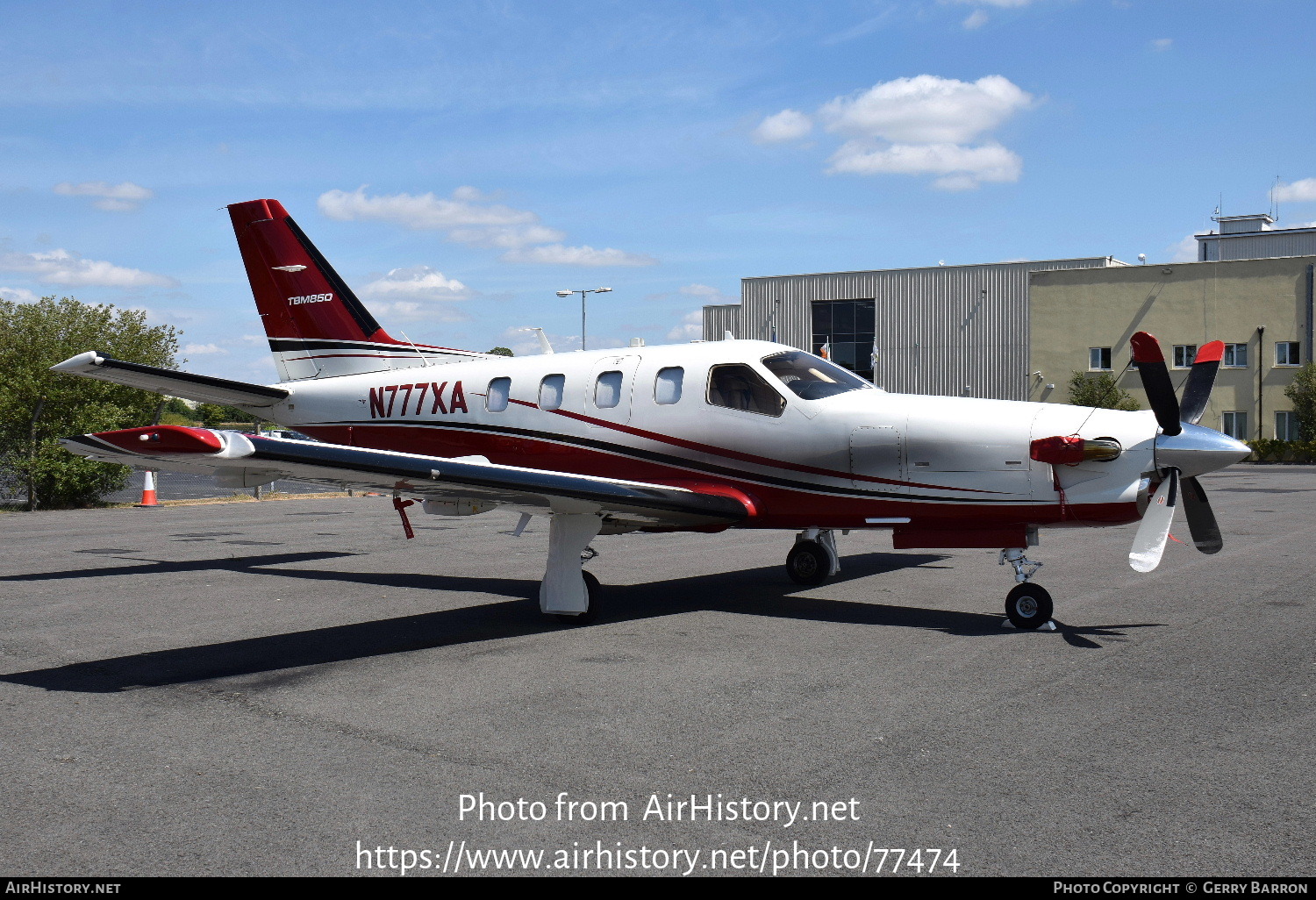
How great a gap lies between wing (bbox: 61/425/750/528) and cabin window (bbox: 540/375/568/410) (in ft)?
5.38

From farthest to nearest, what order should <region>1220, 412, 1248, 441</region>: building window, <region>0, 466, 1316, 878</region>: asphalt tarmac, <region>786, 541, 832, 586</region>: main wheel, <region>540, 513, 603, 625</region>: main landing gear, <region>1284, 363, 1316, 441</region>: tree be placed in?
→ 1. <region>1220, 412, 1248, 441</region>: building window
2. <region>1284, 363, 1316, 441</region>: tree
3. <region>786, 541, 832, 586</region>: main wheel
4. <region>540, 513, 603, 625</region>: main landing gear
5. <region>0, 466, 1316, 878</region>: asphalt tarmac

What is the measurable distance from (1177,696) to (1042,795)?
2410mm

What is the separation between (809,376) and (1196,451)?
141 inches

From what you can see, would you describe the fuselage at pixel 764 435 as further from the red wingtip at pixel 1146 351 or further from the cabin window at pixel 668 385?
the red wingtip at pixel 1146 351

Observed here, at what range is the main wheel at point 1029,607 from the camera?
29.4 ft

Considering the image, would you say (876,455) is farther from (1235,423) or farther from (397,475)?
(1235,423)

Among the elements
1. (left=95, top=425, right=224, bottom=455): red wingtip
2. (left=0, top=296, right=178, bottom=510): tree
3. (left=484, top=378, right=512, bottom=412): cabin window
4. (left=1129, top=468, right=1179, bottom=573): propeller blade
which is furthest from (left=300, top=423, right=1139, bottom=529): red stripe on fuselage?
(left=0, top=296, right=178, bottom=510): tree

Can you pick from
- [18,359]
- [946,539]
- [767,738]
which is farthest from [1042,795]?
[18,359]

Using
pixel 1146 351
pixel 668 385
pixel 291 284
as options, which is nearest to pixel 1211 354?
pixel 1146 351

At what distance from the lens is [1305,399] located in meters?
49.6

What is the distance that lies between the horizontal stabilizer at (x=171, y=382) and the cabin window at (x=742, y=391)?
5.59 metres

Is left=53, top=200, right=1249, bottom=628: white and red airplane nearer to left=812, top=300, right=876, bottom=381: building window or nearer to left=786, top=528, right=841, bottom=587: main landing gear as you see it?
left=786, top=528, right=841, bottom=587: main landing gear

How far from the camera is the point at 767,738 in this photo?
5875 millimetres

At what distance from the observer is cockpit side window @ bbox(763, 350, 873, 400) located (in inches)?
400
